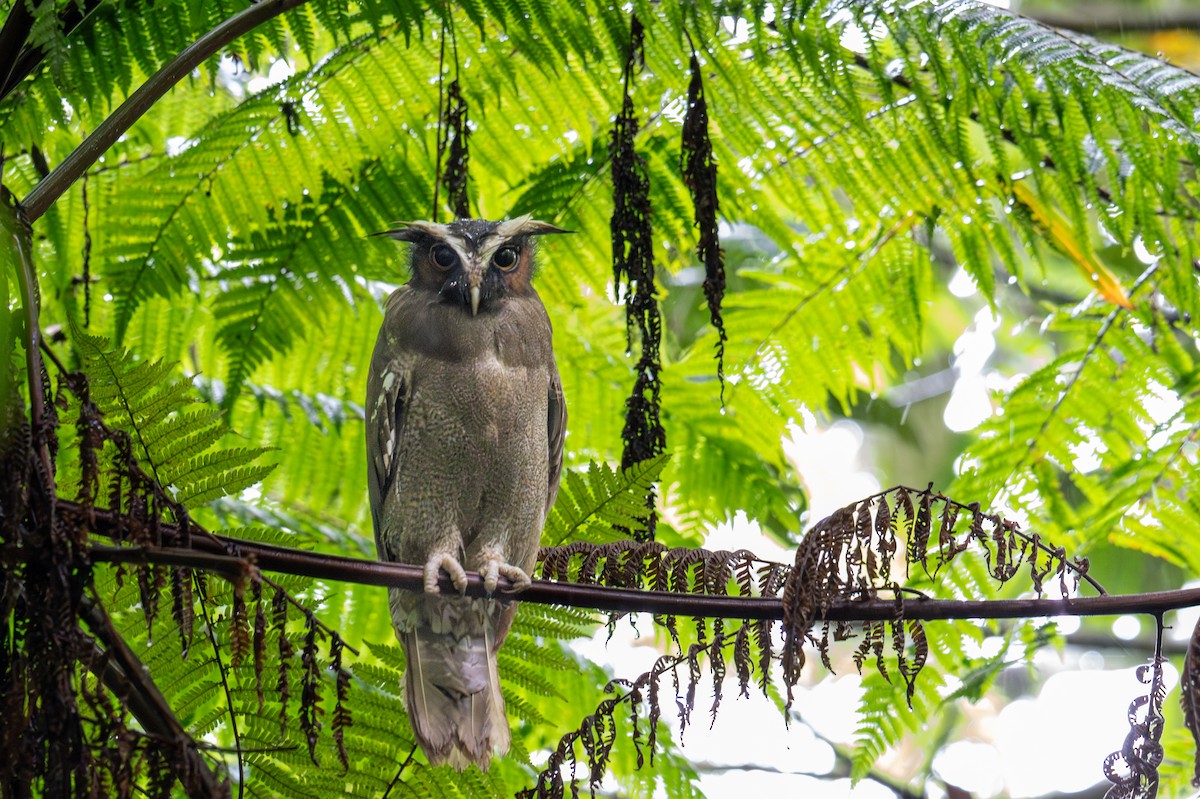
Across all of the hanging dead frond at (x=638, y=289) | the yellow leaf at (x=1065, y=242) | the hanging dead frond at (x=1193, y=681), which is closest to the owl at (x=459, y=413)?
the hanging dead frond at (x=638, y=289)

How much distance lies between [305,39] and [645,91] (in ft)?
3.94

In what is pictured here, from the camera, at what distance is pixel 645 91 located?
11.5ft

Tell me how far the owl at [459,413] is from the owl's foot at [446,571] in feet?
0.38

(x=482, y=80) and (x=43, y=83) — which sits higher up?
(x=482, y=80)

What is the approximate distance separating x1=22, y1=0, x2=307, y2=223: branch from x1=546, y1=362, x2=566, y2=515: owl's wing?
1.37 meters

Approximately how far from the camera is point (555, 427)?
3.35 meters

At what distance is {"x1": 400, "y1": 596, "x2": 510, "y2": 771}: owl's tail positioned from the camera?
8.73 ft

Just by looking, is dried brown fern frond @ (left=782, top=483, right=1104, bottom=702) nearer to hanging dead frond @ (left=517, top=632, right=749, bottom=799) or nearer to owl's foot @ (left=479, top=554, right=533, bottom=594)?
hanging dead frond @ (left=517, top=632, right=749, bottom=799)

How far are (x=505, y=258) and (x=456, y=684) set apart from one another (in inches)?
42.0

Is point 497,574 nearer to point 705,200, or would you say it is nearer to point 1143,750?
point 705,200

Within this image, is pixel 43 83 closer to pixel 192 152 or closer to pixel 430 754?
pixel 192 152

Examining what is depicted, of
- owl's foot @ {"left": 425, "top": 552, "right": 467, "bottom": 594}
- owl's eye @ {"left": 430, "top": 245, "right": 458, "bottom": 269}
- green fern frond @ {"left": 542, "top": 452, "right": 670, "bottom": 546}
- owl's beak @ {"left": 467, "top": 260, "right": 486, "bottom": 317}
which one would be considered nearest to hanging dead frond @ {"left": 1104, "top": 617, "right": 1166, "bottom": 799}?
green fern frond @ {"left": 542, "top": 452, "right": 670, "bottom": 546}

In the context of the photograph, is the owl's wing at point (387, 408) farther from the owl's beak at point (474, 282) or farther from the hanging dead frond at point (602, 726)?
the hanging dead frond at point (602, 726)

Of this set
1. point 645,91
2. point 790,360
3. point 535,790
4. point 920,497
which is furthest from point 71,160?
point 790,360
